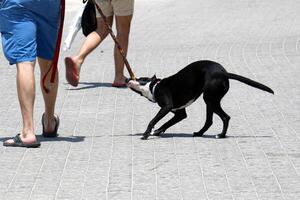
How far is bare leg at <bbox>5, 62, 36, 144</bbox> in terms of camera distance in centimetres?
806

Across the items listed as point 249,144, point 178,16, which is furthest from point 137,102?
point 178,16


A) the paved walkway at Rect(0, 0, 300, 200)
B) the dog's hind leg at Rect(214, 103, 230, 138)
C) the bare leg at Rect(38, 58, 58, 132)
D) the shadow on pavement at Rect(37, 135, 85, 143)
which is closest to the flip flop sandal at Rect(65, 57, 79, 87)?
the paved walkway at Rect(0, 0, 300, 200)

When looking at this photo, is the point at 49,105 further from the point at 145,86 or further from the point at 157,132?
the point at 157,132

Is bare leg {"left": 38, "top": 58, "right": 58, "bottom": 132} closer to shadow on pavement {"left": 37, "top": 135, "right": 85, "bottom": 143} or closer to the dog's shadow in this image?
shadow on pavement {"left": 37, "top": 135, "right": 85, "bottom": 143}

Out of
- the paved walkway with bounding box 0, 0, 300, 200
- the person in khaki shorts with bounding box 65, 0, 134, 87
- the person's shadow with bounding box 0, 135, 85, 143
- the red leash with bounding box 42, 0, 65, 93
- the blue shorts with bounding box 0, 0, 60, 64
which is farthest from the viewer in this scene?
the person in khaki shorts with bounding box 65, 0, 134, 87

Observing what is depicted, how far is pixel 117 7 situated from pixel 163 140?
332cm

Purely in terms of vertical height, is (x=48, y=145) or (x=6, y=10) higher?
(x=6, y=10)

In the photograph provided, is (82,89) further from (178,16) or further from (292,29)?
(178,16)

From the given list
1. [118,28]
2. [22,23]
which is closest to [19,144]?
[22,23]

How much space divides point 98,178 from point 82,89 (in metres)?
4.46

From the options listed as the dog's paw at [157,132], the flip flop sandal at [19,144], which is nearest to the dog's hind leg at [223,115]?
the dog's paw at [157,132]

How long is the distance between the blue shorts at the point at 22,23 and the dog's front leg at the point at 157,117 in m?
1.10

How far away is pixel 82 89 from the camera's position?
448 inches

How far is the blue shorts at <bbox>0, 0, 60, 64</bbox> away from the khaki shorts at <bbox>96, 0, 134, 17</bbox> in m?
3.27
